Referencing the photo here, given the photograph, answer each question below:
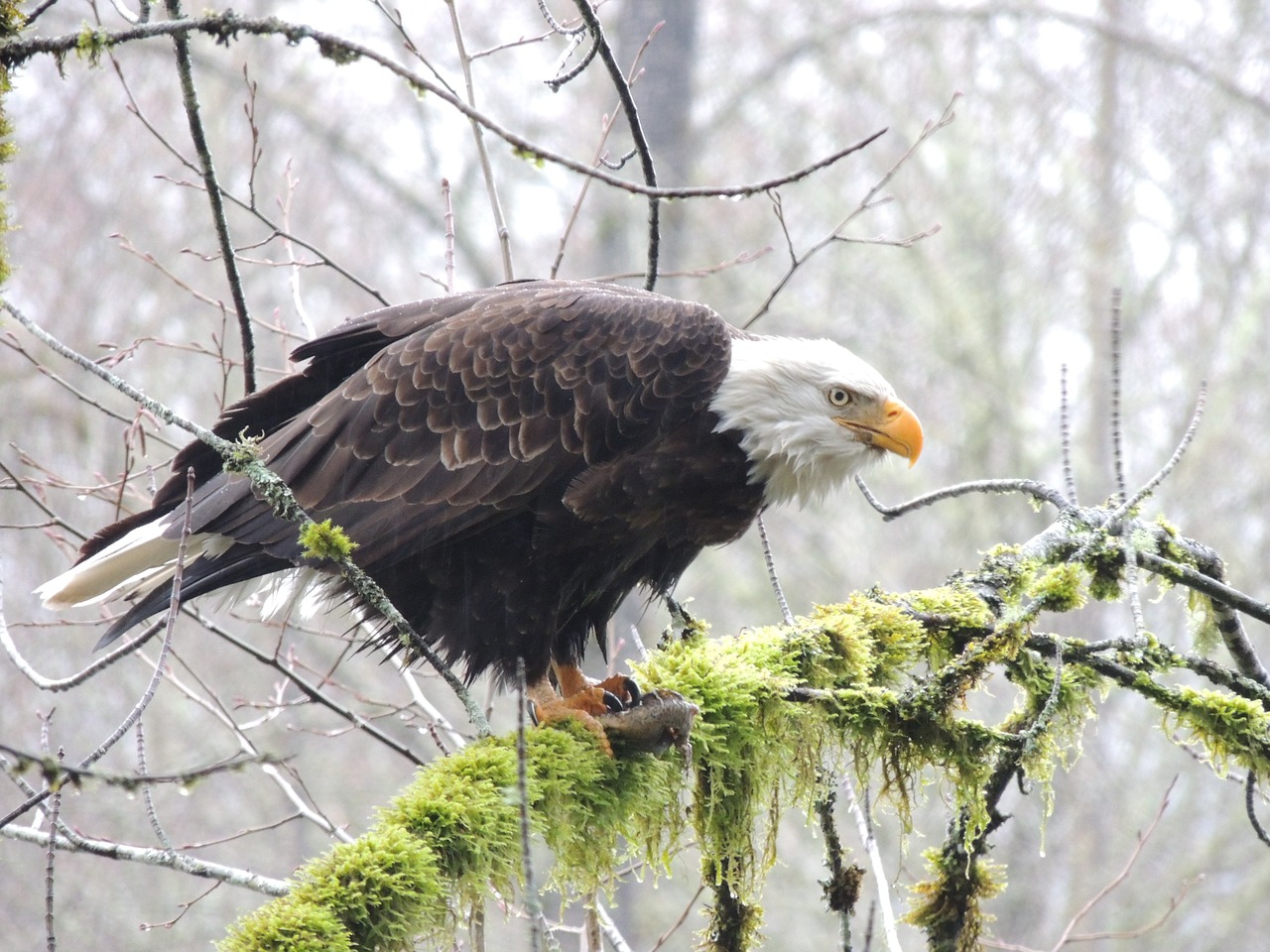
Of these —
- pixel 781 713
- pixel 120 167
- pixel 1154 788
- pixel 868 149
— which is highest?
pixel 120 167

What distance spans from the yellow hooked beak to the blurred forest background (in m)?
7.01

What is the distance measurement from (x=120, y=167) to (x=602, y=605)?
386 inches

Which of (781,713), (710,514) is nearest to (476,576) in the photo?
(710,514)

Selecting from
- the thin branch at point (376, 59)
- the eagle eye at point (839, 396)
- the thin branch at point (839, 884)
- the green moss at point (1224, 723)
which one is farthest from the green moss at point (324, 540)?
the green moss at point (1224, 723)

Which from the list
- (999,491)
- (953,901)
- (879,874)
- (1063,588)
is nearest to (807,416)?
(999,491)

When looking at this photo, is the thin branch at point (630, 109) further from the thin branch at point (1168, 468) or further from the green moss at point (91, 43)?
the thin branch at point (1168, 468)

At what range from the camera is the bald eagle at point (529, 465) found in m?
3.43

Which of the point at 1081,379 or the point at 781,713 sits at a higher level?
the point at 1081,379

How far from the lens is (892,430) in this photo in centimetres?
366

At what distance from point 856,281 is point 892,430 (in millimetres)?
7943

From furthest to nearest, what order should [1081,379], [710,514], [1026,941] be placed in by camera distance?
[1081,379] < [1026,941] < [710,514]

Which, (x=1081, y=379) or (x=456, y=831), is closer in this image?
(x=456, y=831)

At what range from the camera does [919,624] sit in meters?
3.34

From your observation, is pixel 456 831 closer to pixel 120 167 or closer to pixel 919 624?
pixel 919 624
